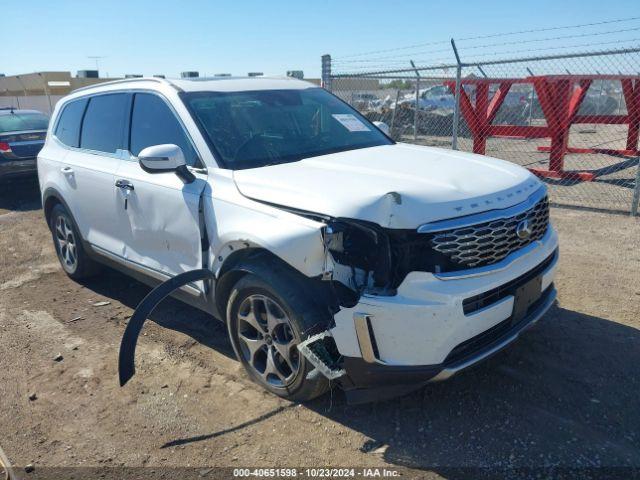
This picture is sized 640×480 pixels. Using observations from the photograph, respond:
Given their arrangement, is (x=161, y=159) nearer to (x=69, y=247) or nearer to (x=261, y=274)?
(x=261, y=274)

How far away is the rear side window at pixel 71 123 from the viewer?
511cm

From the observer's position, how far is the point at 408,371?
8.94 feet

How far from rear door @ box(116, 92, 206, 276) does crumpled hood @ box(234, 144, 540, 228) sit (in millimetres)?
507

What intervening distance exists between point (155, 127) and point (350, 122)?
153cm

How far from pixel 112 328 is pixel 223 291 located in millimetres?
1657

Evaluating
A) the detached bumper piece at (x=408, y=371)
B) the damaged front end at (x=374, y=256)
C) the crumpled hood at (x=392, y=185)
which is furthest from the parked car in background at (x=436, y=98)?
the damaged front end at (x=374, y=256)

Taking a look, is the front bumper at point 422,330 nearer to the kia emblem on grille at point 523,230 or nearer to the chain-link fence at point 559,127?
the kia emblem on grille at point 523,230

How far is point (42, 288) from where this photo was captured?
5574 mm

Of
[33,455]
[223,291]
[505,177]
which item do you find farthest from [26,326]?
[505,177]

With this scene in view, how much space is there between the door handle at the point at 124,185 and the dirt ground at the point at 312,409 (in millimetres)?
1193

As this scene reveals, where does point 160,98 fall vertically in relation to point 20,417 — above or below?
above

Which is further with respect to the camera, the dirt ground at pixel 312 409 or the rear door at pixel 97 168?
the rear door at pixel 97 168

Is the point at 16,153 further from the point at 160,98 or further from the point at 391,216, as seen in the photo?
the point at 391,216

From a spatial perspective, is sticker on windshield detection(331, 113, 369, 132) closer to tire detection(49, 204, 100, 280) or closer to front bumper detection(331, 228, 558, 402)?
front bumper detection(331, 228, 558, 402)
